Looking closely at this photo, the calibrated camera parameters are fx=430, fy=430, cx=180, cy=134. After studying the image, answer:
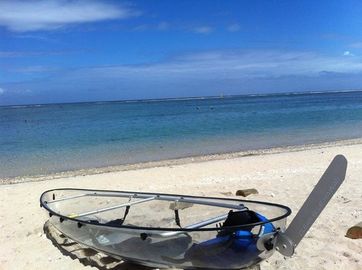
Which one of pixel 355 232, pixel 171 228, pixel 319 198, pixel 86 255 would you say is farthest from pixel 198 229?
pixel 355 232

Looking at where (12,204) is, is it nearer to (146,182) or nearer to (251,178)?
(146,182)

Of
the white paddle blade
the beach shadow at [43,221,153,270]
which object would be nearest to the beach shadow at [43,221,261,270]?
the beach shadow at [43,221,153,270]

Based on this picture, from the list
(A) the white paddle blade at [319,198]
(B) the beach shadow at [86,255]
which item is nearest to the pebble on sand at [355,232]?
(B) the beach shadow at [86,255]

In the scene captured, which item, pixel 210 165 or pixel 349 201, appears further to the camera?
pixel 210 165

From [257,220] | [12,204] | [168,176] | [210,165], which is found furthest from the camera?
[210,165]

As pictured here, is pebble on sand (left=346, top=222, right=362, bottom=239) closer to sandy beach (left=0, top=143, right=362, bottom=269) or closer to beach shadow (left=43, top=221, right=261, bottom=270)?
sandy beach (left=0, top=143, right=362, bottom=269)

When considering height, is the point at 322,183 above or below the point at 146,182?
above

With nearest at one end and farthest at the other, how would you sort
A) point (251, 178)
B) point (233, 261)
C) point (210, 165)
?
point (233, 261)
point (251, 178)
point (210, 165)

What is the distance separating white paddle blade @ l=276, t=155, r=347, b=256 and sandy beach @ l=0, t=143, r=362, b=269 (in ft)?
3.56

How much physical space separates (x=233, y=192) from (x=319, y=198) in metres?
5.19

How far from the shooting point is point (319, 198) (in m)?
3.84

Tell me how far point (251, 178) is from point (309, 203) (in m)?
6.79

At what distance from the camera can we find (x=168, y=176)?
38.6 ft

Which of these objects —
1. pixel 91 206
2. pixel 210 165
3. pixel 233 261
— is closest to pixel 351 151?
pixel 210 165
